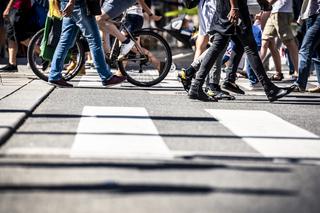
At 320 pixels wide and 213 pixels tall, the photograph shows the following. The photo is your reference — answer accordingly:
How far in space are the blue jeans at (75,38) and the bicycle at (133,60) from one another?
82cm

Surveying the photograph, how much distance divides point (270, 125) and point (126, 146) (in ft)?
6.50

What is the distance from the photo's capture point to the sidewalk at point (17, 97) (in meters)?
6.75

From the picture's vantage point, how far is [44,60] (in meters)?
11.3

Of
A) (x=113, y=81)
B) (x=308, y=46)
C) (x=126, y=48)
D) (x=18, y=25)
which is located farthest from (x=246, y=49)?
(x=18, y=25)

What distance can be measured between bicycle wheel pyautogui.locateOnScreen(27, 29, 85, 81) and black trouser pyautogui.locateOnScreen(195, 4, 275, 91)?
97.2 inches

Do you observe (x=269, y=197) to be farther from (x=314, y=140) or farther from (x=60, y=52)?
(x=60, y=52)

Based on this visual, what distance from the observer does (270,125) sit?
24.6 ft

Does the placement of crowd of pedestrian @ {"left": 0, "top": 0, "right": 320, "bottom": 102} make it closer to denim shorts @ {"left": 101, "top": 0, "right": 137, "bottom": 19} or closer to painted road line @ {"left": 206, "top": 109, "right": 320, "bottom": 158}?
denim shorts @ {"left": 101, "top": 0, "right": 137, "bottom": 19}

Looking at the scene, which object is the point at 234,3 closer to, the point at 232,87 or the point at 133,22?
the point at 232,87

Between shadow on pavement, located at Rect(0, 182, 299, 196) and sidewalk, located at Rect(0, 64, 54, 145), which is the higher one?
shadow on pavement, located at Rect(0, 182, 299, 196)

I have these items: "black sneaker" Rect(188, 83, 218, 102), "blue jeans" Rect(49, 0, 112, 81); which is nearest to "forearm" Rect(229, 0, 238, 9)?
"black sneaker" Rect(188, 83, 218, 102)

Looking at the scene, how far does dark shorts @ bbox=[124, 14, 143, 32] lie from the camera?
480 inches

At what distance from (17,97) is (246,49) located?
2.51 meters

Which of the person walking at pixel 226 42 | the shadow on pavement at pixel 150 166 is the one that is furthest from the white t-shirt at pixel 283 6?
the shadow on pavement at pixel 150 166
